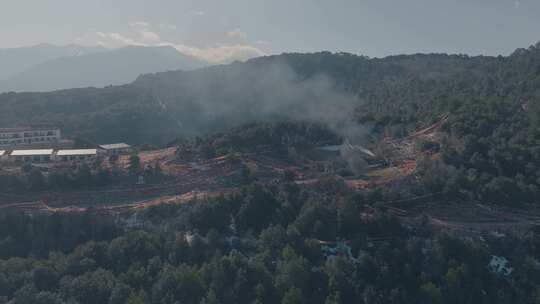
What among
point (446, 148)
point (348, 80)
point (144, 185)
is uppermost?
point (348, 80)

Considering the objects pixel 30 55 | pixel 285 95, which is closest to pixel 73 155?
pixel 285 95

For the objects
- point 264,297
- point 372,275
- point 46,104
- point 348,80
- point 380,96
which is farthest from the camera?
point 348,80

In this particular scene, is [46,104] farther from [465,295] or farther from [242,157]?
[465,295]

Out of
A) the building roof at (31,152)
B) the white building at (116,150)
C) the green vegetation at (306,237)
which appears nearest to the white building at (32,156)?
the building roof at (31,152)

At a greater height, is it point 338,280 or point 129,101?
point 129,101

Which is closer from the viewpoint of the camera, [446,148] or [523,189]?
[523,189]

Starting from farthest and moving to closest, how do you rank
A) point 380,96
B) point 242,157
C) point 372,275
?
point 380,96
point 242,157
point 372,275

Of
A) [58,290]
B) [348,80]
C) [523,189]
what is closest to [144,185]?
[58,290]
